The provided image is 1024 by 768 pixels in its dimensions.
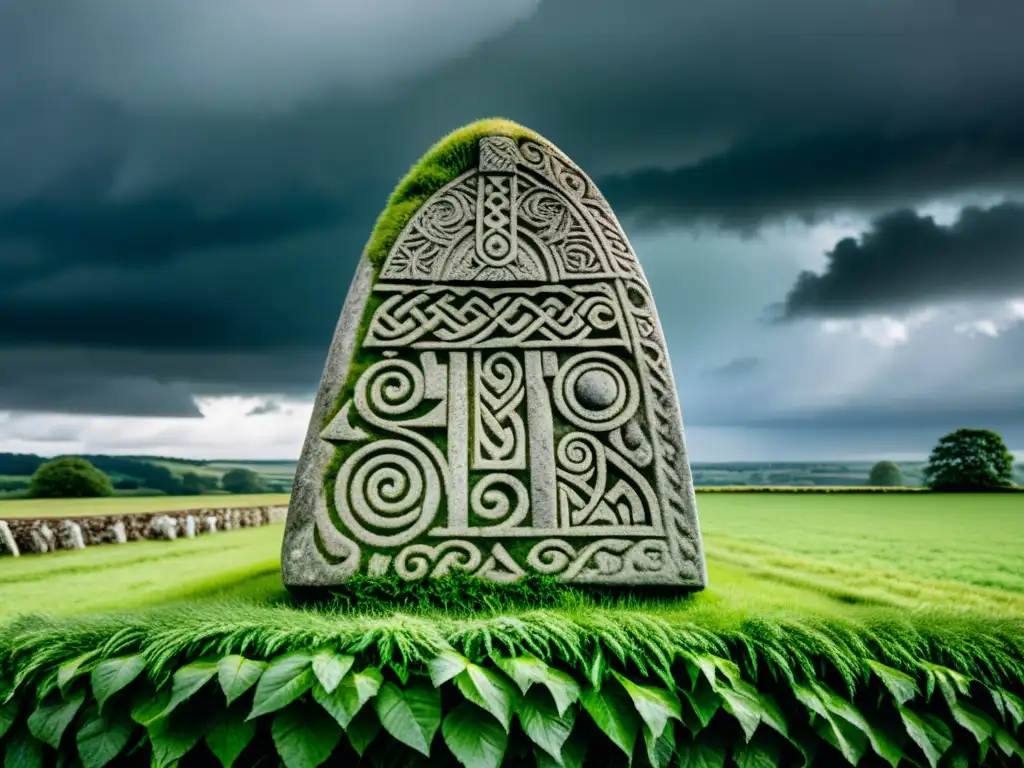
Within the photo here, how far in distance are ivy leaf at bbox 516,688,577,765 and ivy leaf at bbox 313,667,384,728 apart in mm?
560

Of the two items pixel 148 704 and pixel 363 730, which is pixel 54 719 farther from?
pixel 363 730

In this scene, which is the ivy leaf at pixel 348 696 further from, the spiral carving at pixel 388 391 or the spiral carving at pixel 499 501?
the spiral carving at pixel 388 391

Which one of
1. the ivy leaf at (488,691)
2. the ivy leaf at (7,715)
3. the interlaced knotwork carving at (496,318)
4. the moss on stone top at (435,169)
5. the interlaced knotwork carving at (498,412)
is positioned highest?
the moss on stone top at (435,169)

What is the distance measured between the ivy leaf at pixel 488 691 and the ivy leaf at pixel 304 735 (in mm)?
508

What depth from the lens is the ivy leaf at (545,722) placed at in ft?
7.50

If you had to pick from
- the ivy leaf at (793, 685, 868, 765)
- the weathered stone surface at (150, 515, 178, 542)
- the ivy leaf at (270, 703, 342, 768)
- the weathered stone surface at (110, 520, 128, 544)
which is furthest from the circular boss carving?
the weathered stone surface at (150, 515, 178, 542)

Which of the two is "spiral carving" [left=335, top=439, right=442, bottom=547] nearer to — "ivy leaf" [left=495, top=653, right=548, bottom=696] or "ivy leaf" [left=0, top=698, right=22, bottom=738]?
"ivy leaf" [left=495, top=653, right=548, bottom=696]

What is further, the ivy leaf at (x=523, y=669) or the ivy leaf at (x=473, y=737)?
the ivy leaf at (x=523, y=669)

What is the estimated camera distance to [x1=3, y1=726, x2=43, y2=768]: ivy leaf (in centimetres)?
257

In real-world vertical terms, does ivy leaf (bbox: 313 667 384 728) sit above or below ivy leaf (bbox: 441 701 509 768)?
above

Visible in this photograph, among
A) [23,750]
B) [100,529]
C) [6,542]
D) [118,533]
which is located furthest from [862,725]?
[118,533]

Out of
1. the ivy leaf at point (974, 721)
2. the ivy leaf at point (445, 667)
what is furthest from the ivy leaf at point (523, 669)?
the ivy leaf at point (974, 721)

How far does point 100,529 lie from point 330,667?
21.3 ft

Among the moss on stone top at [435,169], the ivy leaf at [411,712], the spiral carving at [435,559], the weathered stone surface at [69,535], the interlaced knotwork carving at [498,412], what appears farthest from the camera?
the weathered stone surface at [69,535]
